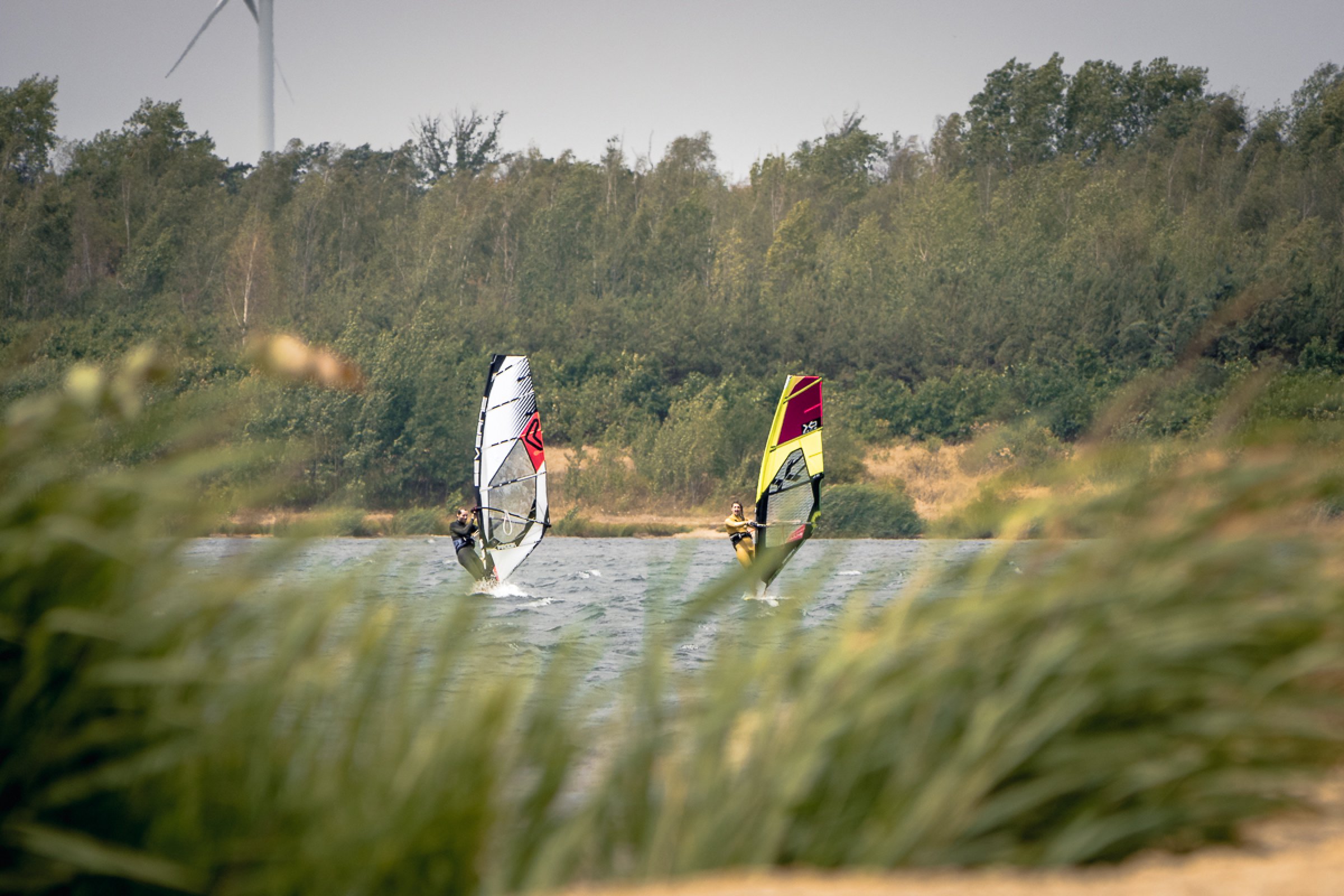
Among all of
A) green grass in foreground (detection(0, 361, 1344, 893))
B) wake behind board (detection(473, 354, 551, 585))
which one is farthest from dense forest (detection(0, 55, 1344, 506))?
green grass in foreground (detection(0, 361, 1344, 893))

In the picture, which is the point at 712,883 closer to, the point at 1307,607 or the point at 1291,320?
the point at 1307,607

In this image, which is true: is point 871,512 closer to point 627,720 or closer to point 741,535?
point 741,535

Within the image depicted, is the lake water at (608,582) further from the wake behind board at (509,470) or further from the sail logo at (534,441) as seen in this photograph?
the sail logo at (534,441)

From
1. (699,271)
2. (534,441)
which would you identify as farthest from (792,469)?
(699,271)

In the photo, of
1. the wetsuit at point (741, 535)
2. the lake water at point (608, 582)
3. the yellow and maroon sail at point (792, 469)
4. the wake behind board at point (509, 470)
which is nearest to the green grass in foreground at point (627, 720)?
the lake water at point (608, 582)

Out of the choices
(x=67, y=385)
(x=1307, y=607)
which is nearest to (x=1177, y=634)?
(x=1307, y=607)

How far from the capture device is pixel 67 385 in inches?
113

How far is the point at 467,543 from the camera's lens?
2080 cm

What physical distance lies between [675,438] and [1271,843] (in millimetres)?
47678

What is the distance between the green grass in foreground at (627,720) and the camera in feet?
8.32

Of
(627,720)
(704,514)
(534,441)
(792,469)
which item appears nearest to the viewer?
(627,720)

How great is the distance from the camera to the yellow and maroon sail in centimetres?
1827

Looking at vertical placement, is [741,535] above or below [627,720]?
below

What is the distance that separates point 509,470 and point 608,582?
5.33m
